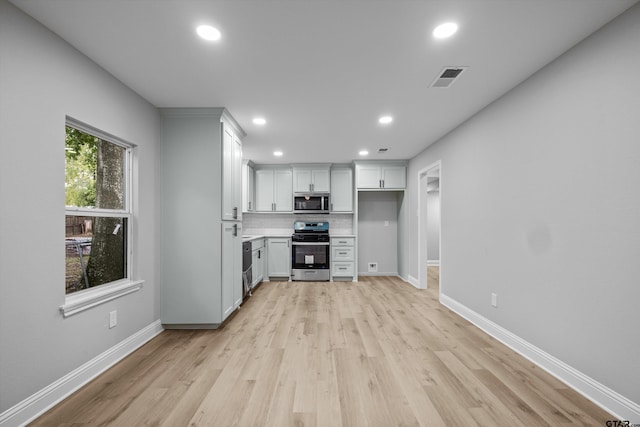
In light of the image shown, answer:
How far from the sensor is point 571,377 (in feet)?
6.41

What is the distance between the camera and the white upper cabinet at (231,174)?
10.3 feet

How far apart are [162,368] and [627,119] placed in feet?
11.7

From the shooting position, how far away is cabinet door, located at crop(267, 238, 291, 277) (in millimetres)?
5590

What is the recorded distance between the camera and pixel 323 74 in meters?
2.31

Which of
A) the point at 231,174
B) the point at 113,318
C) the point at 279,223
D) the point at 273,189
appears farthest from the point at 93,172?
the point at 279,223

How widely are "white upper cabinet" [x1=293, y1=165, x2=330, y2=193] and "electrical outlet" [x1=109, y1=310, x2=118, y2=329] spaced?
385 centimetres

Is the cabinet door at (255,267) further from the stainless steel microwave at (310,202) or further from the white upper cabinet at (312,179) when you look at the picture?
the white upper cabinet at (312,179)

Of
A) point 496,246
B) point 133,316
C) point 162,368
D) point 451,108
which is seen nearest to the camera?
point 162,368

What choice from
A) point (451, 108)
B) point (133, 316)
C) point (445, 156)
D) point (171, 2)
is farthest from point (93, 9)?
point (445, 156)

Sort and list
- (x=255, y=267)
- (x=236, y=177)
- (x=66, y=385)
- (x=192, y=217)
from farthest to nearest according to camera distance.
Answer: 1. (x=255, y=267)
2. (x=236, y=177)
3. (x=192, y=217)
4. (x=66, y=385)

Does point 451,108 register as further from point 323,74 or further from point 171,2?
point 171,2

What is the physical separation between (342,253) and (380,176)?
1.71 m

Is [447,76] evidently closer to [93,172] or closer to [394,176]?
[93,172]

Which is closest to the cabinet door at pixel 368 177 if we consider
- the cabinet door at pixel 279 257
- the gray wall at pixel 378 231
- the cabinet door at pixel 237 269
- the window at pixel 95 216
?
the gray wall at pixel 378 231
